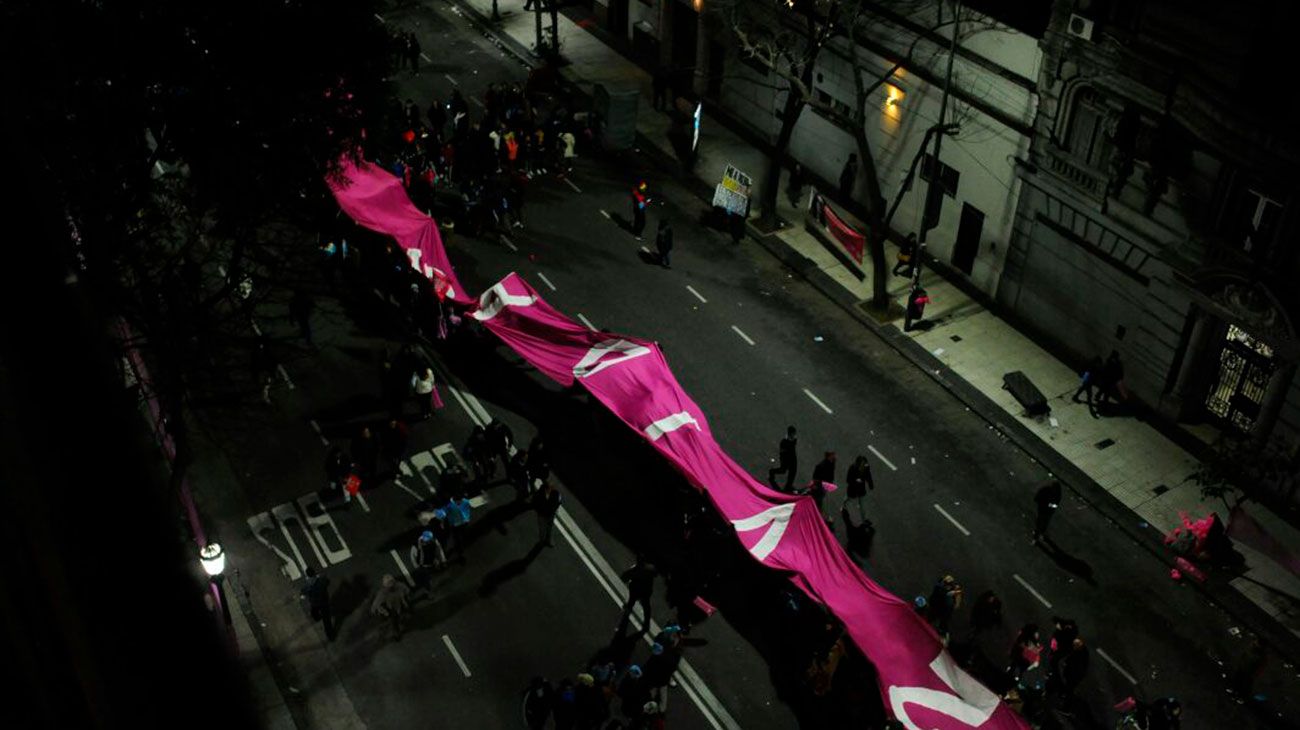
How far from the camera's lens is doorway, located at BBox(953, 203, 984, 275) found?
3491 centimetres

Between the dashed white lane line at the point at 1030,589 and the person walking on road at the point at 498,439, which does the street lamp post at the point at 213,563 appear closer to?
the person walking on road at the point at 498,439

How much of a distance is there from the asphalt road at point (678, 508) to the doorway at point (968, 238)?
4.32 metres

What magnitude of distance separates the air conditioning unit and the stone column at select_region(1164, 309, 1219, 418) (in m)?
6.90

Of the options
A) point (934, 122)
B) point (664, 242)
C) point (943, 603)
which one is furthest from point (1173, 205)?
point (664, 242)

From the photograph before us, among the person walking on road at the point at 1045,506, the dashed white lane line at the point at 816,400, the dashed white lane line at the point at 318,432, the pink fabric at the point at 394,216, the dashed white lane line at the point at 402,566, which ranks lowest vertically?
the dashed white lane line at the point at 402,566

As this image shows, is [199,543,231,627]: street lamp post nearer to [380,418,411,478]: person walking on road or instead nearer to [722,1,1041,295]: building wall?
[380,418,411,478]: person walking on road

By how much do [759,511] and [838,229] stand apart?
1421 cm

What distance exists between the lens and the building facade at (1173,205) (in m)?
26.1

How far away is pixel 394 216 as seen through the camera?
32.7 meters

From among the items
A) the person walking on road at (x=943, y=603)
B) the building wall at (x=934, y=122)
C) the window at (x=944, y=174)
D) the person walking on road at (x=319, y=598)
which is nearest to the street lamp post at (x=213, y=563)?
the person walking on road at (x=319, y=598)

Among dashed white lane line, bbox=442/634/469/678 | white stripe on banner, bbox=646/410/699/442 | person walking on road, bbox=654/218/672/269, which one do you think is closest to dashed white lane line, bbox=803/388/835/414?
white stripe on banner, bbox=646/410/699/442

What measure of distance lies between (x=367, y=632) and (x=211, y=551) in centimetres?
545

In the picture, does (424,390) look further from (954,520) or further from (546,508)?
(954,520)

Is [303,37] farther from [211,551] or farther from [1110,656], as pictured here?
[1110,656]
